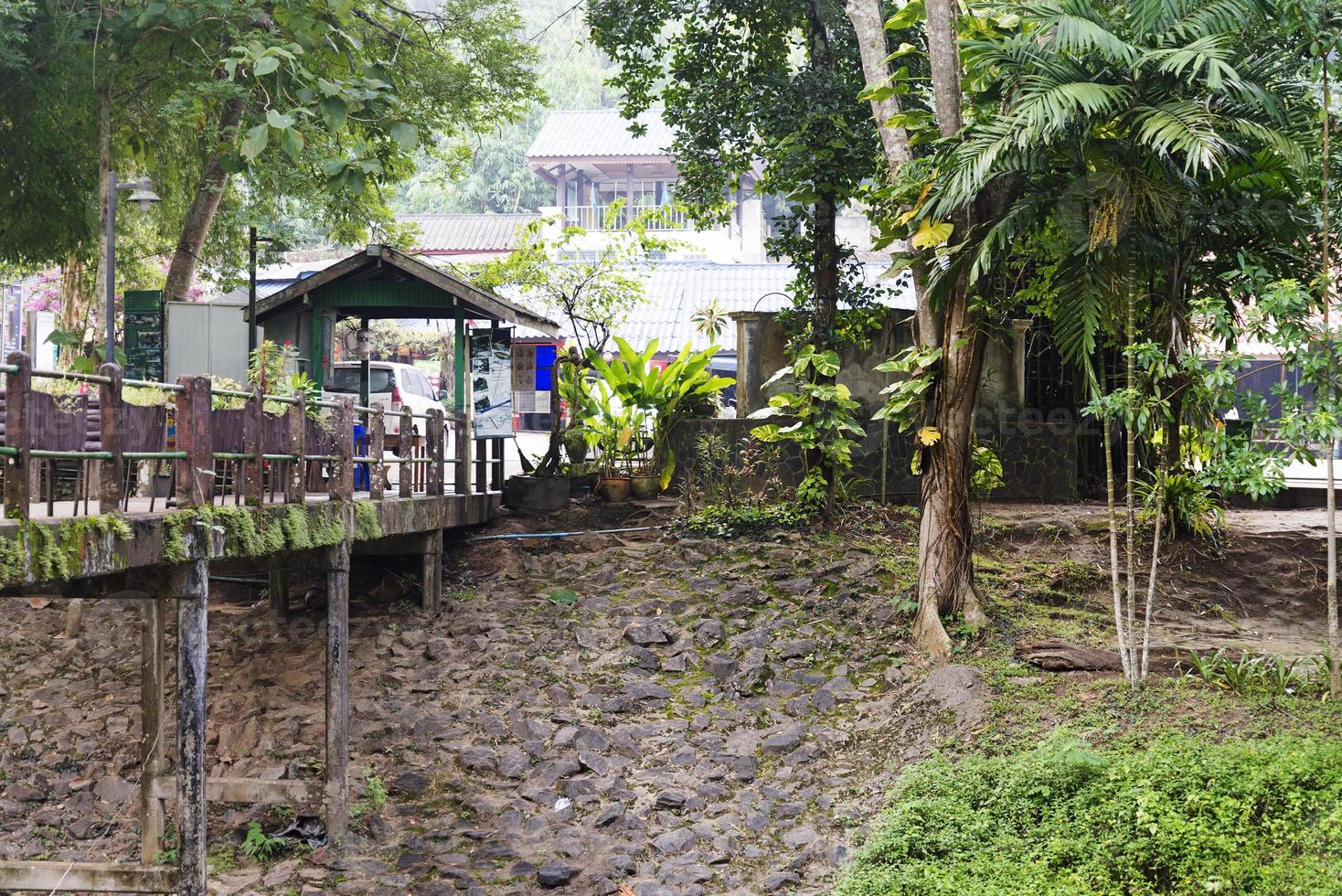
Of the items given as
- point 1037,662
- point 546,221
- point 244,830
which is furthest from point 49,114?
point 1037,662

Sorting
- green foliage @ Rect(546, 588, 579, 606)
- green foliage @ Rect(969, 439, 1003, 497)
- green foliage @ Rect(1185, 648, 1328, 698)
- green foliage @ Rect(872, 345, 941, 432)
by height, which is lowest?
green foliage @ Rect(1185, 648, 1328, 698)

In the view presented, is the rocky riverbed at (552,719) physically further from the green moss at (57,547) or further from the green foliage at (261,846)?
the green moss at (57,547)

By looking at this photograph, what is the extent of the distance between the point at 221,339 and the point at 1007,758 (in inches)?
336

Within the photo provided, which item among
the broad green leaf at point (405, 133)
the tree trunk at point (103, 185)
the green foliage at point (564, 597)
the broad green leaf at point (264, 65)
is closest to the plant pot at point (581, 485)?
the green foliage at point (564, 597)

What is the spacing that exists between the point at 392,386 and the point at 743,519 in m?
7.91

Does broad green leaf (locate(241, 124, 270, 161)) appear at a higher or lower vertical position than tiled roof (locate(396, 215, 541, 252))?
lower

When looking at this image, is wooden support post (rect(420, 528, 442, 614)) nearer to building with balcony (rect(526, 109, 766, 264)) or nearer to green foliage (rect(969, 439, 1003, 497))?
green foliage (rect(969, 439, 1003, 497))

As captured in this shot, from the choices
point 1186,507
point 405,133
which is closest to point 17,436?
point 405,133

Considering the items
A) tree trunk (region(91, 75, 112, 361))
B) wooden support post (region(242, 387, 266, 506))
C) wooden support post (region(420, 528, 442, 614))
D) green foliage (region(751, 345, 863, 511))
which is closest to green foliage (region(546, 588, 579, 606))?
wooden support post (region(420, 528, 442, 614))

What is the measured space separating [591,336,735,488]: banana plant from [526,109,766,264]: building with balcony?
12.6 meters

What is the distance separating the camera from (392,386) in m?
20.0

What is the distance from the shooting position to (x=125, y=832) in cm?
1041

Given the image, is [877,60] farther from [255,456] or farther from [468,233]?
[468,233]

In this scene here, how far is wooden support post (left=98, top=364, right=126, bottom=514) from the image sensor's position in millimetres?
6902
